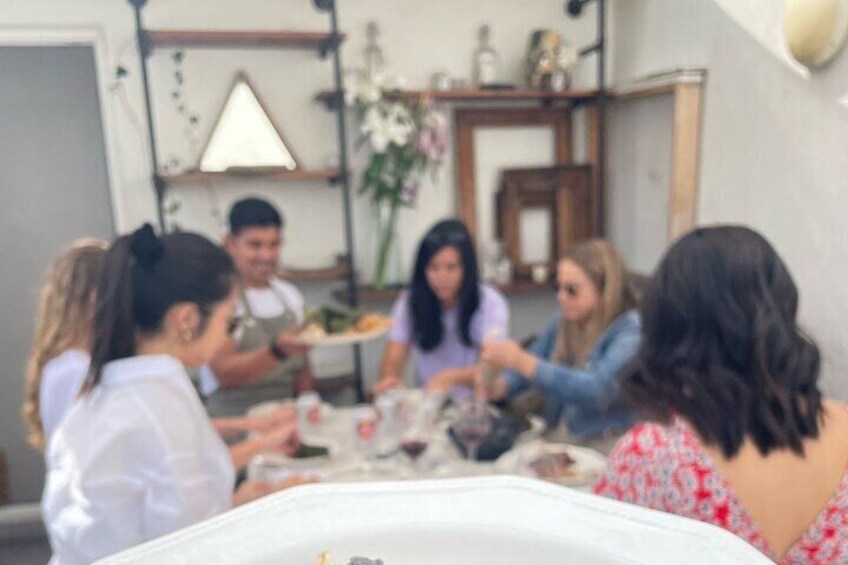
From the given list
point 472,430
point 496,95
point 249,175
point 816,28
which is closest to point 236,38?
point 249,175

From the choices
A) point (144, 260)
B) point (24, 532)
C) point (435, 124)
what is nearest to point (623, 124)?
point (435, 124)

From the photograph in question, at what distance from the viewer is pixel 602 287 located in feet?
5.74

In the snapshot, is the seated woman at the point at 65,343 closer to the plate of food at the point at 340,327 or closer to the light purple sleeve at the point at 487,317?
the plate of food at the point at 340,327

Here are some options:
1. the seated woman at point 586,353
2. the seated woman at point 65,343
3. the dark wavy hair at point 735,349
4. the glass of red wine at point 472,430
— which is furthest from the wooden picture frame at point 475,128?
the dark wavy hair at point 735,349

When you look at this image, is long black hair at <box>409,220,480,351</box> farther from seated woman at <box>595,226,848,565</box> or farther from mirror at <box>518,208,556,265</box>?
seated woman at <box>595,226,848,565</box>

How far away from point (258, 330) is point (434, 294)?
0.56 m

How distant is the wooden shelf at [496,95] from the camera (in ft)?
8.05

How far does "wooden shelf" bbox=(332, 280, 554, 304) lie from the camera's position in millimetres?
2559

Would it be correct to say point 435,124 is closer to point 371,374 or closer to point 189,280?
point 371,374

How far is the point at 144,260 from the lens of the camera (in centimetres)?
111

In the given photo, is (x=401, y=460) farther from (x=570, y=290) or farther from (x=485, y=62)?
(x=485, y=62)

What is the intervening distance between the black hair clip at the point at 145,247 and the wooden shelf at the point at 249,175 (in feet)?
4.10

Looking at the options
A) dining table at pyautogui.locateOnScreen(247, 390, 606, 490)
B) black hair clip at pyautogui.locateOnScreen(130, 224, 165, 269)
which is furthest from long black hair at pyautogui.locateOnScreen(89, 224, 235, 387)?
dining table at pyautogui.locateOnScreen(247, 390, 606, 490)

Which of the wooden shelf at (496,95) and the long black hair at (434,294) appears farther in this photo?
the wooden shelf at (496,95)
